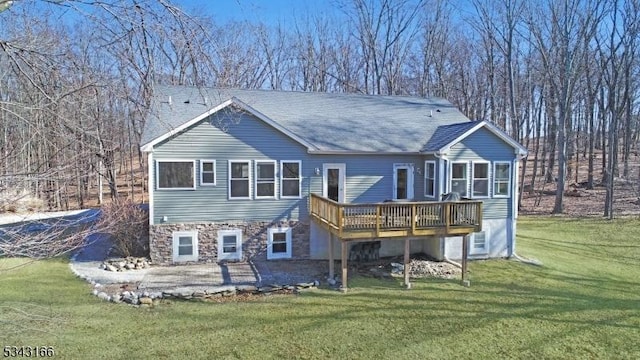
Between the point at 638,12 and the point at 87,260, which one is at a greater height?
the point at 638,12

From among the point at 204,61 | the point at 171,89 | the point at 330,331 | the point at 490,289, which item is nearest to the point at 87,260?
the point at 171,89

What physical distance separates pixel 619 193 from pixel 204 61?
105ft

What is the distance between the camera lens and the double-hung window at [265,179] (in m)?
13.4

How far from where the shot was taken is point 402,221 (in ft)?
37.7

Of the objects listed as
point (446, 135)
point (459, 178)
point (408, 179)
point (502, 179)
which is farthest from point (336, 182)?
point (502, 179)

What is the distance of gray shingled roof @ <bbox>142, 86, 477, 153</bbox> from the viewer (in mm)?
13930

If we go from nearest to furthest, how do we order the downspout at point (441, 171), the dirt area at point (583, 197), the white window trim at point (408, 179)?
the downspout at point (441, 171) < the white window trim at point (408, 179) < the dirt area at point (583, 197)

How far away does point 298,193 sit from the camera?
1373cm

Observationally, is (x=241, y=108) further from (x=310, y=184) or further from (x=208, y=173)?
(x=310, y=184)

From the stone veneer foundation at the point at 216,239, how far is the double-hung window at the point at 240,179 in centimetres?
96

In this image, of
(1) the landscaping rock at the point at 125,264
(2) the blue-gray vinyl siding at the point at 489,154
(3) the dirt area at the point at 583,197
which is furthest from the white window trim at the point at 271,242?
(3) the dirt area at the point at 583,197

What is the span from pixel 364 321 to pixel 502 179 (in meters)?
8.36

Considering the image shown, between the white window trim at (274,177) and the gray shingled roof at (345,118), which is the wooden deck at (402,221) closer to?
the white window trim at (274,177)

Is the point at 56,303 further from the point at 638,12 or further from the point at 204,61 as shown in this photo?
the point at 638,12
